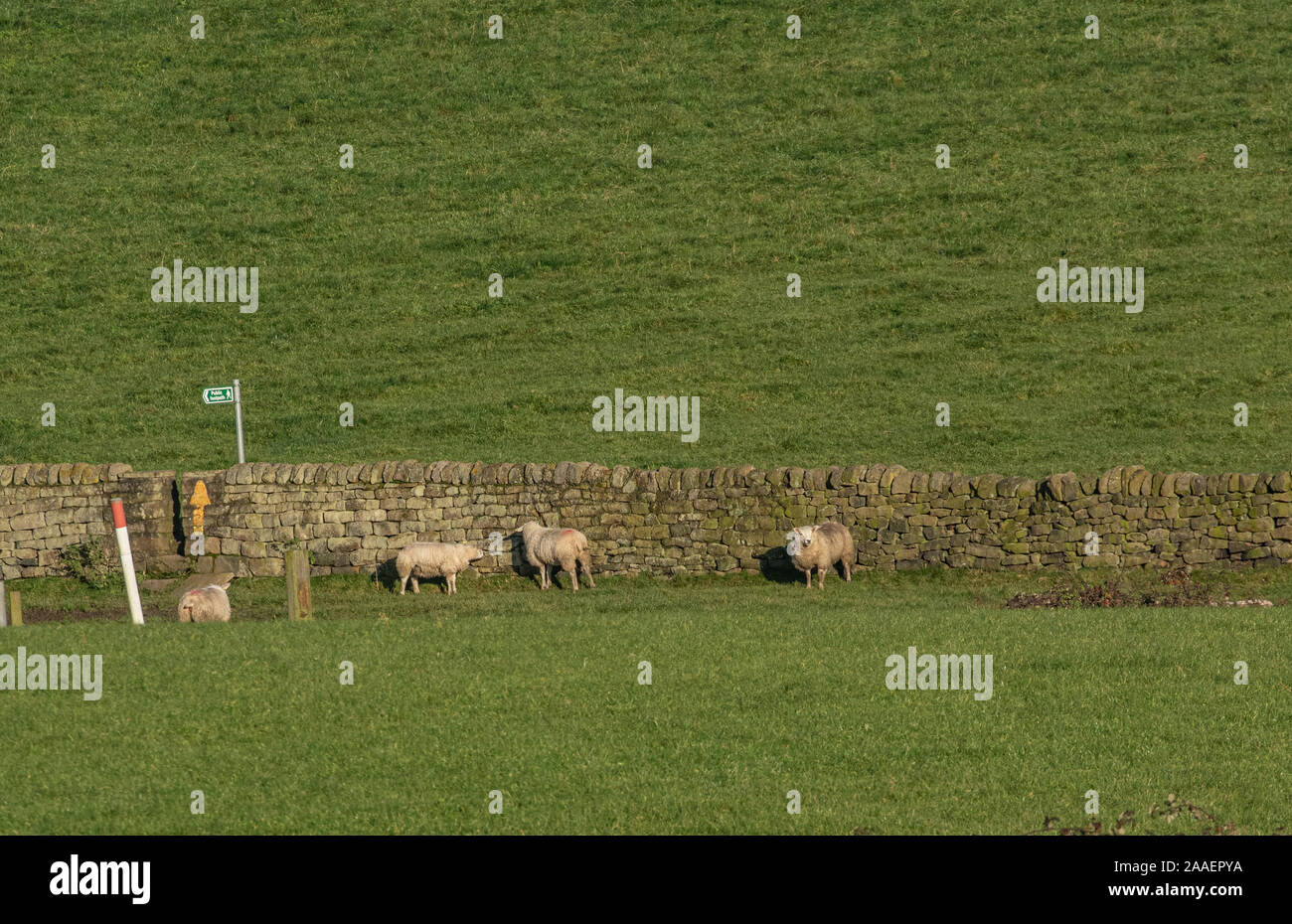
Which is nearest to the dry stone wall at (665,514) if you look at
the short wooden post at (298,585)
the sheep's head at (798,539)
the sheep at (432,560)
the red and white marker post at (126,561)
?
the sheep at (432,560)

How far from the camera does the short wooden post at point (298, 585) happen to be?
19.8 m

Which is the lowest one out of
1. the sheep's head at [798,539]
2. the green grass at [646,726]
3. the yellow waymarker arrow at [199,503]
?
the green grass at [646,726]

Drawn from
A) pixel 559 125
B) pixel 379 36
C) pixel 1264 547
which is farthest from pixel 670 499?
pixel 379 36

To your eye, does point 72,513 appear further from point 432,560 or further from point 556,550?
point 556,550

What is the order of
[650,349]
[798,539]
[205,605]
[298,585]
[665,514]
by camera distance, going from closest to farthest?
1. [205,605]
2. [298,585]
3. [798,539]
4. [665,514]
5. [650,349]

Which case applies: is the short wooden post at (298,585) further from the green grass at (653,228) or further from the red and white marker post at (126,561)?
the green grass at (653,228)

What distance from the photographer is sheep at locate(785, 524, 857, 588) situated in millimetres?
22391

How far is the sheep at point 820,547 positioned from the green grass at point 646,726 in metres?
4.25

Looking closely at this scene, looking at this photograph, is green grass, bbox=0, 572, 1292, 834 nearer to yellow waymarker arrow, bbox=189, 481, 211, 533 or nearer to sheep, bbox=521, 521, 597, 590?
sheep, bbox=521, 521, 597, 590

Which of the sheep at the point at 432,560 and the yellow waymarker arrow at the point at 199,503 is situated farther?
the yellow waymarker arrow at the point at 199,503

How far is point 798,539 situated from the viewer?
22375 mm

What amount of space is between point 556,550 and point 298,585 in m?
4.67

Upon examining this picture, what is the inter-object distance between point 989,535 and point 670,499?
17.1 feet

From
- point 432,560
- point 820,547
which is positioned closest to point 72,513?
point 432,560
